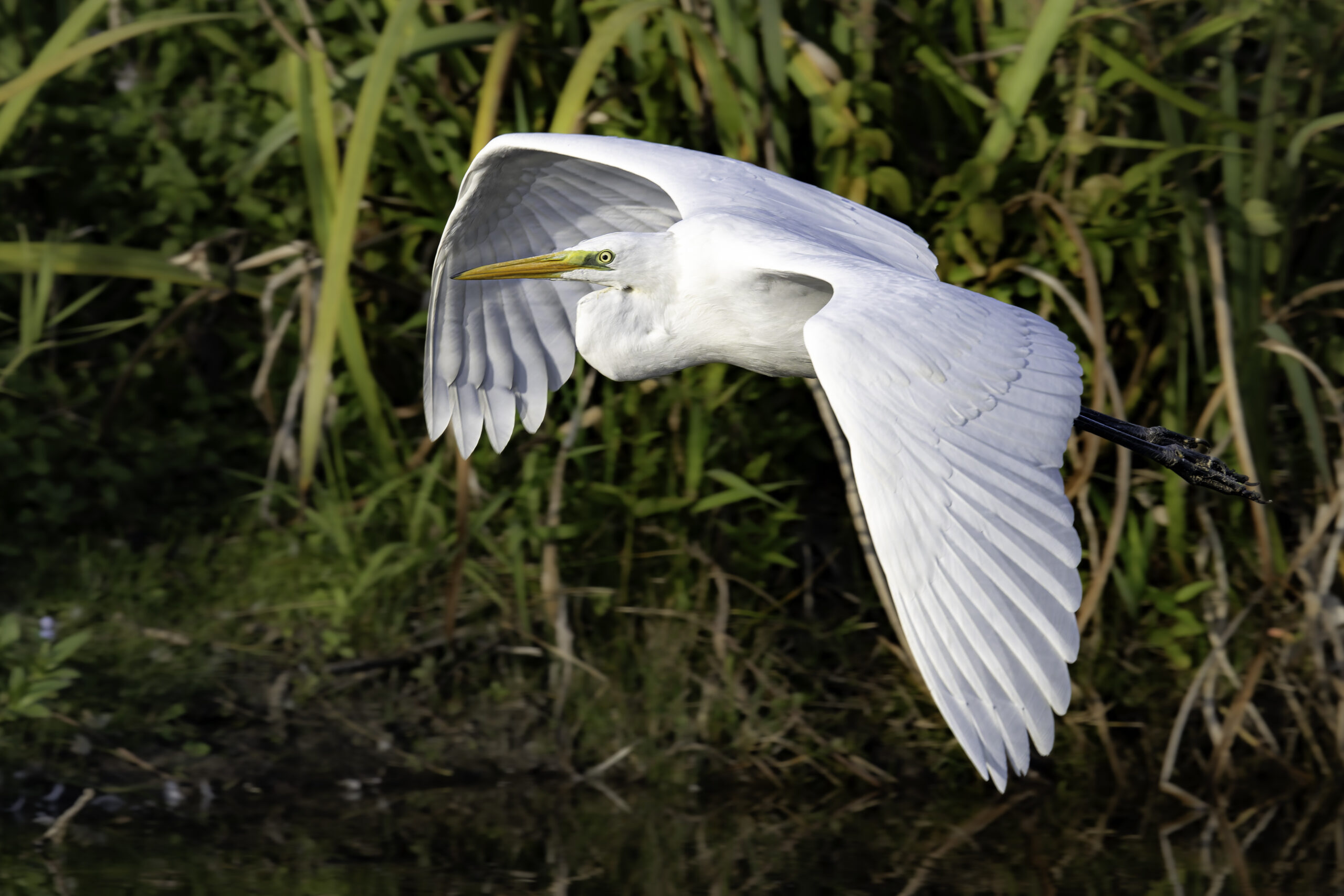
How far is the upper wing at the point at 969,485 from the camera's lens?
5.46ft

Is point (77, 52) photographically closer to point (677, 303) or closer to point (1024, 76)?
point (677, 303)

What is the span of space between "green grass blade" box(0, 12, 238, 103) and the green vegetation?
1 cm

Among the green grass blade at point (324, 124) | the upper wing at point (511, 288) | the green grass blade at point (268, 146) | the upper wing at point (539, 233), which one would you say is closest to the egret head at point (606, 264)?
the upper wing at point (539, 233)

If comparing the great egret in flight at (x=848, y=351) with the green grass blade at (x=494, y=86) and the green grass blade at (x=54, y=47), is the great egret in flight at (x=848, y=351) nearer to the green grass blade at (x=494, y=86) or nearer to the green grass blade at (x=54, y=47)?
the green grass blade at (x=494, y=86)

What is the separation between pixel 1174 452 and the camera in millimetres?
3014

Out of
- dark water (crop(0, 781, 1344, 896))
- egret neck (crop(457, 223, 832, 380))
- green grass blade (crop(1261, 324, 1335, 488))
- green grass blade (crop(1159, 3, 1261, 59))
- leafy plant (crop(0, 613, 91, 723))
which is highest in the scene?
green grass blade (crop(1159, 3, 1261, 59))

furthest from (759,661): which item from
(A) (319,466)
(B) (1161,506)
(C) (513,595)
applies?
(A) (319,466)

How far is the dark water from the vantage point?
295 centimetres

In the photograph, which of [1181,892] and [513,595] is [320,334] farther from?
[1181,892]

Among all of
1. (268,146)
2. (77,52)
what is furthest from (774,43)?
(77,52)

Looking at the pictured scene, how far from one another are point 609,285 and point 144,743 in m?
1.60

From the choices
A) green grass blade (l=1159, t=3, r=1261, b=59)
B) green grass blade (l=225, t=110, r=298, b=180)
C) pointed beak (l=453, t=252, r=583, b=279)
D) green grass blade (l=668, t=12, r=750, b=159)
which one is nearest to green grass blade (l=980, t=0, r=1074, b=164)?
green grass blade (l=1159, t=3, r=1261, b=59)

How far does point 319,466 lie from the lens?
383 cm

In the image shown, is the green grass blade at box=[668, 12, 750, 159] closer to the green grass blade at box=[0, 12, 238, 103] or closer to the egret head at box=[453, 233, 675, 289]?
the egret head at box=[453, 233, 675, 289]
